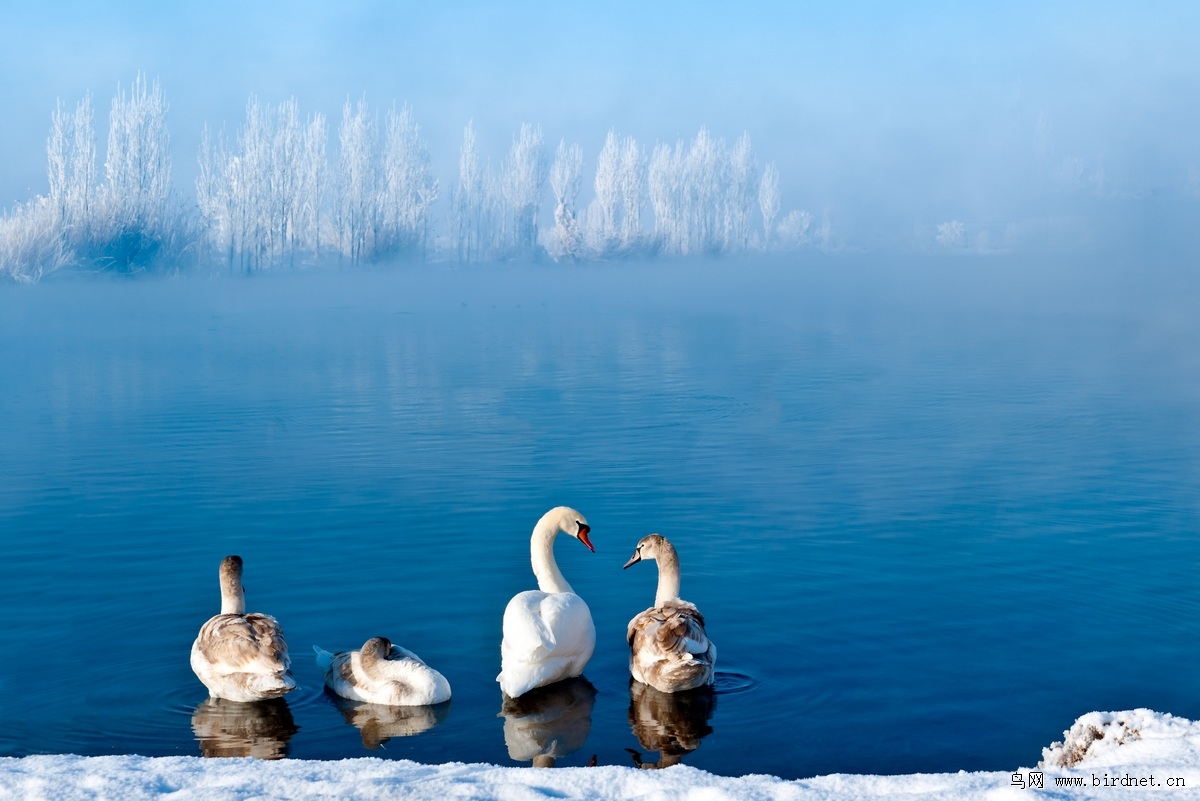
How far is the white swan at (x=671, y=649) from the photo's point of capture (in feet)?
28.4

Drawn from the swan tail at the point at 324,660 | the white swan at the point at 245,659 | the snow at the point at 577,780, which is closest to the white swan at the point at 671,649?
the snow at the point at 577,780

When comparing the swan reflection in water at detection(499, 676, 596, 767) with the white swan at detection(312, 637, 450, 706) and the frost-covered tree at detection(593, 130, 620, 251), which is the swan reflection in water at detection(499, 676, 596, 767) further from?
the frost-covered tree at detection(593, 130, 620, 251)

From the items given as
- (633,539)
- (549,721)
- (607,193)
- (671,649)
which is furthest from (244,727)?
(607,193)

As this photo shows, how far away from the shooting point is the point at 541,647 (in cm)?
873

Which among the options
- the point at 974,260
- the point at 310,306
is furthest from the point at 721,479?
the point at 974,260

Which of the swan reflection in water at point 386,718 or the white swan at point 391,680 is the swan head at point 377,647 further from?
the swan reflection in water at point 386,718

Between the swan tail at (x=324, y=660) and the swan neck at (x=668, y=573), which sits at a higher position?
the swan neck at (x=668, y=573)

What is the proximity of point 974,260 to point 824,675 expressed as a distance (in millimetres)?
138672

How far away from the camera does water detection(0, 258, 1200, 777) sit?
8.57 metres

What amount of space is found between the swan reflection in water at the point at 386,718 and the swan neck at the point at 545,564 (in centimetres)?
145

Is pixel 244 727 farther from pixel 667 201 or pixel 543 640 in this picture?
pixel 667 201

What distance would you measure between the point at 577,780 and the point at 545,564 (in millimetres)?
3609

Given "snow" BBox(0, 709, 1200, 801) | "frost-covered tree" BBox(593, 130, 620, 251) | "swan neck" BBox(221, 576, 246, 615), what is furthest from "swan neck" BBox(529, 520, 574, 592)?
"frost-covered tree" BBox(593, 130, 620, 251)

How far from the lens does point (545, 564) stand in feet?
33.0
